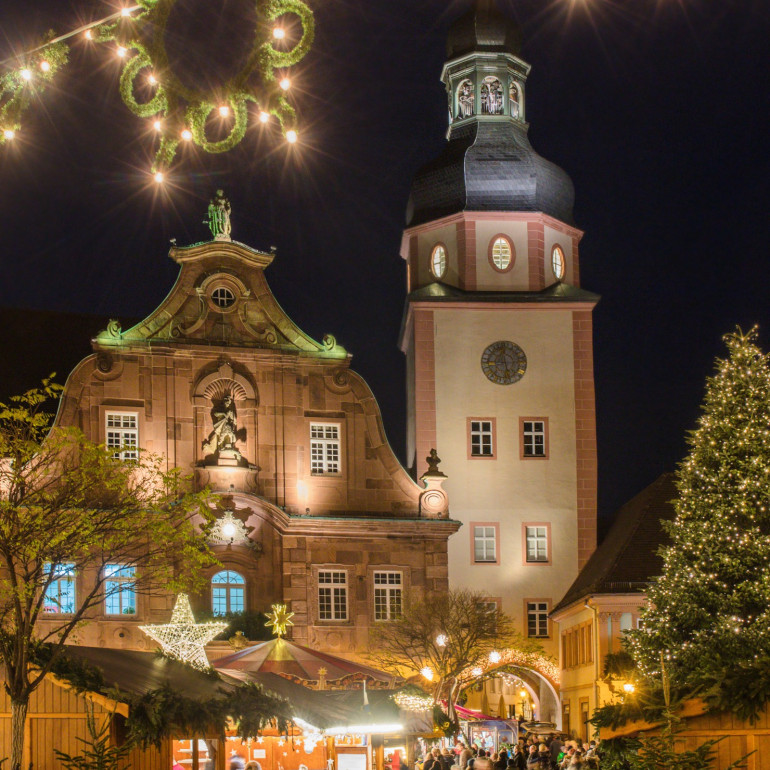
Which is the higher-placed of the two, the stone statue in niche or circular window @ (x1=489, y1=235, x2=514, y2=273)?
circular window @ (x1=489, y1=235, x2=514, y2=273)

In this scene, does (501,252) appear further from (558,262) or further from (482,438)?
(482,438)

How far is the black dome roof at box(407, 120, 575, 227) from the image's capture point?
1866 inches

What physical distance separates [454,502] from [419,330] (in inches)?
212

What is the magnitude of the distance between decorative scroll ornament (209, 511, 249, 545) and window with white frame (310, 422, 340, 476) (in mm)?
3009

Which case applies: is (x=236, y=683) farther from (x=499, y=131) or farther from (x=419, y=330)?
(x=499, y=131)

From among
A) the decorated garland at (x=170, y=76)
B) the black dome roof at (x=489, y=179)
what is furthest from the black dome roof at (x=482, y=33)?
the decorated garland at (x=170, y=76)

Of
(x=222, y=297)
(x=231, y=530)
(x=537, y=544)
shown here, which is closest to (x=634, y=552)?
(x=537, y=544)

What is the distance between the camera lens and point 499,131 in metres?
48.6

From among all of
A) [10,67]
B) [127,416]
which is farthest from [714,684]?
[127,416]

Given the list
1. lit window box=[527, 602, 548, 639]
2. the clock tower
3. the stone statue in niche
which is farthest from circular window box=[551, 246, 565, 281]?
the stone statue in niche

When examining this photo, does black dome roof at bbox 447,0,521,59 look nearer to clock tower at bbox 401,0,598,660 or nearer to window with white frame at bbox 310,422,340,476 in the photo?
clock tower at bbox 401,0,598,660

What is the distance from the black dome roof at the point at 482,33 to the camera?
50062 millimetres

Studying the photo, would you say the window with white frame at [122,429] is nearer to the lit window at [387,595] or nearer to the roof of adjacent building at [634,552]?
the lit window at [387,595]

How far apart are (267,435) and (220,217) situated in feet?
21.1
